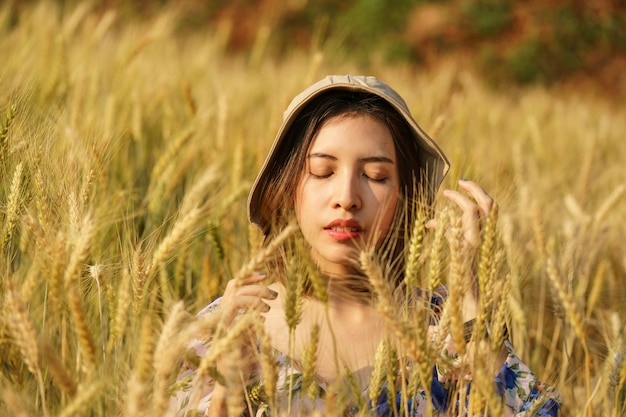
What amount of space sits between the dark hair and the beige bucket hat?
0.05 feet

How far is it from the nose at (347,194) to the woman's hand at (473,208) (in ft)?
0.70

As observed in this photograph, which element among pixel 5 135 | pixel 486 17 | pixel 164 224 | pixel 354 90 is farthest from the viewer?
pixel 486 17

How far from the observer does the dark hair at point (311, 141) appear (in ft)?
5.70

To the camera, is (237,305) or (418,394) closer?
(237,305)

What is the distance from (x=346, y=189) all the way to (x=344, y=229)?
0.09m

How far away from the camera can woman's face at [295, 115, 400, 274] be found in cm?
159

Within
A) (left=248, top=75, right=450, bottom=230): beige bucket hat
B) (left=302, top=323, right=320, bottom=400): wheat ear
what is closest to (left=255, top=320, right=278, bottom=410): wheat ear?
(left=302, top=323, right=320, bottom=400): wheat ear

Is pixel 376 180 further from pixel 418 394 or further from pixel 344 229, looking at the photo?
pixel 418 394

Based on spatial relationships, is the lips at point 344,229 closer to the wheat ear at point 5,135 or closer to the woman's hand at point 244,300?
the woman's hand at point 244,300

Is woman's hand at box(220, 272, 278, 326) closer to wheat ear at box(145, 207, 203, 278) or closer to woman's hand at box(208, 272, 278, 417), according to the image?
woman's hand at box(208, 272, 278, 417)

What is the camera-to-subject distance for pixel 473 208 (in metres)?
1.66

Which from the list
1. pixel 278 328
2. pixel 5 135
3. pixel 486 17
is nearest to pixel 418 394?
pixel 278 328

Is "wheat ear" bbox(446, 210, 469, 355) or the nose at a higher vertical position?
the nose

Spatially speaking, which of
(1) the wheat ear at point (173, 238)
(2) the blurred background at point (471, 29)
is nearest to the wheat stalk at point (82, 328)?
(1) the wheat ear at point (173, 238)
